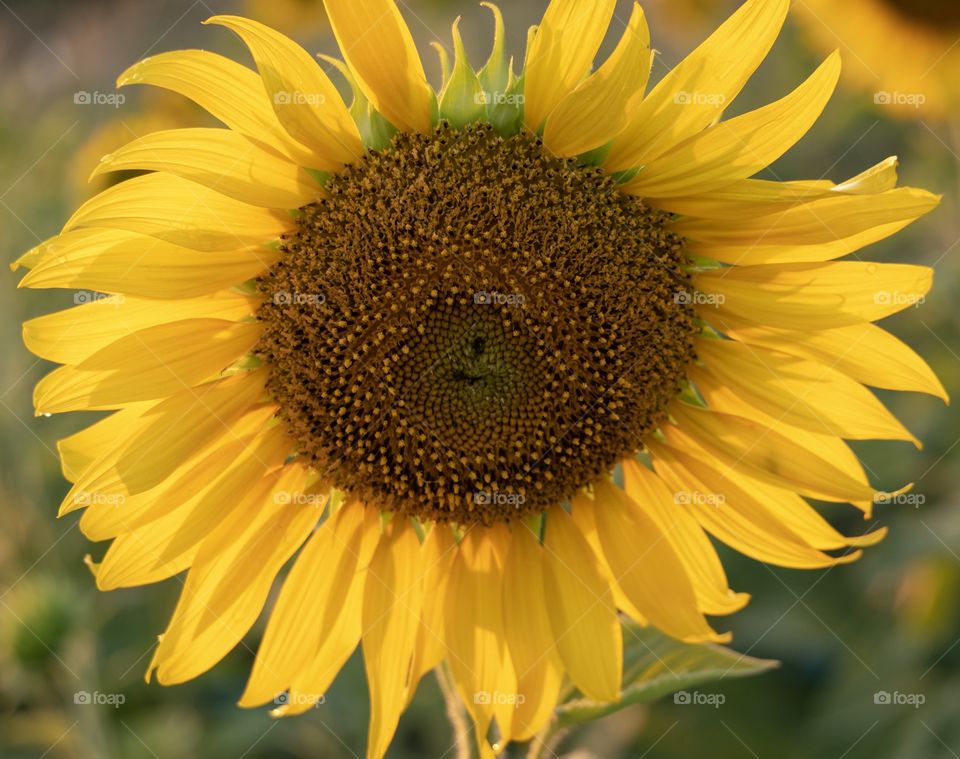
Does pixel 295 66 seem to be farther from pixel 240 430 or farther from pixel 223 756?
pixel 223 756

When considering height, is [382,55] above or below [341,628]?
above
